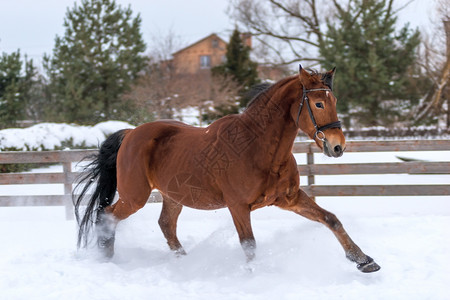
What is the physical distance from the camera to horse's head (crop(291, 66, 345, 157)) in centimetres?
308

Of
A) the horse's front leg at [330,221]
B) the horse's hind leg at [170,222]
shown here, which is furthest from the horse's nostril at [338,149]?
the horse's hind leg at [170,222]

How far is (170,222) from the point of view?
4.38 meters

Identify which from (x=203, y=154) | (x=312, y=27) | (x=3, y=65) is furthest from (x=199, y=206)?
(x=312, y=27)

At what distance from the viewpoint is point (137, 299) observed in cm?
297

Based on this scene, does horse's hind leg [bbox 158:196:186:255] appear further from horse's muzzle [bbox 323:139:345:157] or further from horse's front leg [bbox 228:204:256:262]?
horse's muzzle [bbox 323:139:345:157]

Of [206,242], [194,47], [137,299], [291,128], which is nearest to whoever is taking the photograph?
[137,299]

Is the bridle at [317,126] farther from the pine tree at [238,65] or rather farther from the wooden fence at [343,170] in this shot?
the pine tree at [238,65]

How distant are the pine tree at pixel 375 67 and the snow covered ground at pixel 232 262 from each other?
50.1 ft

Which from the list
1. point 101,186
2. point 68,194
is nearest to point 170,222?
Answer: point 101,186

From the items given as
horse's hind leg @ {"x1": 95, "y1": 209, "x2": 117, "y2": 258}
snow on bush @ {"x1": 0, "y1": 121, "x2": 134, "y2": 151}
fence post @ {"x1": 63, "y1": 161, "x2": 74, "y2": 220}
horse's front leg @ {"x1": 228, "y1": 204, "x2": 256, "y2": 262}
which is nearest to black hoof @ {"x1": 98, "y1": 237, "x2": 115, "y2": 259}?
horse's hind leg @ {"x1": 95, "y1": 209, "x2": 117, "y2": 258}

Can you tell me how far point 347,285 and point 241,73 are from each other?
22263 millimetres

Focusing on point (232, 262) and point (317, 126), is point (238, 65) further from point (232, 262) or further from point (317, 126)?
point (317, 126)

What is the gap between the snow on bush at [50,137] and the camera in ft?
34.8

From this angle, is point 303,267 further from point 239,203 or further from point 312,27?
point 312,27
